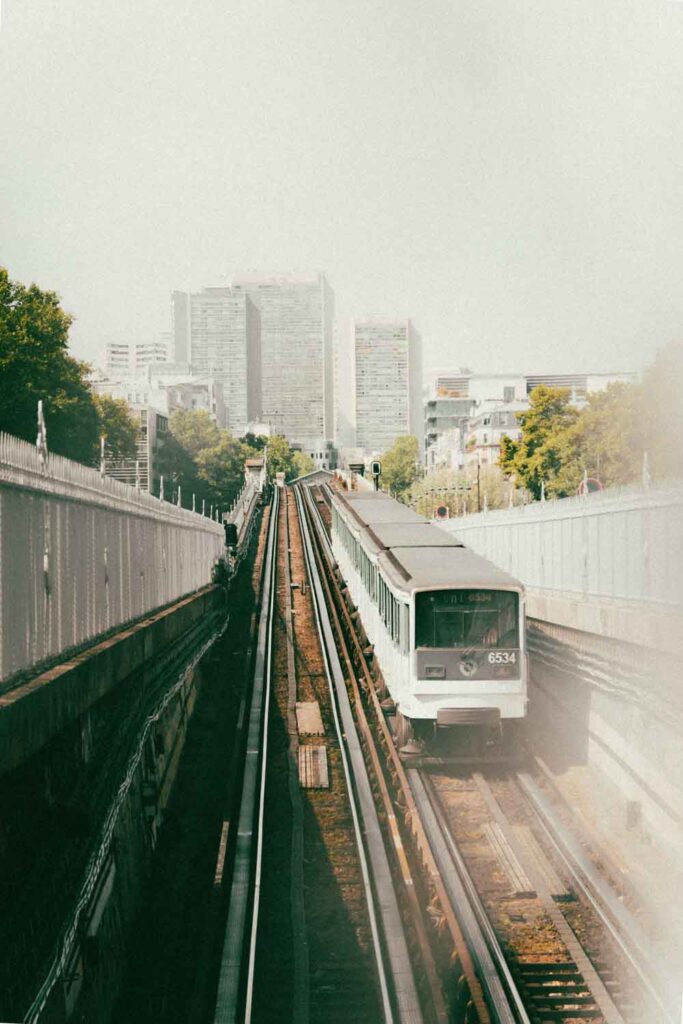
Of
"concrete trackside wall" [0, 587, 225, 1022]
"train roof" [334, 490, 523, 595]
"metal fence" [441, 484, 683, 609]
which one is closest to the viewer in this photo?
"concrete trackside wall" [0, 587, 225, 1022]

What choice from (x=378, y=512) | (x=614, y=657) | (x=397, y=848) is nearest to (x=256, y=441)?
(x=378, y=512)

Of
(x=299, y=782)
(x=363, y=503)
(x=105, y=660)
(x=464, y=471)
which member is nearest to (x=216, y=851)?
(x=299, y=782)

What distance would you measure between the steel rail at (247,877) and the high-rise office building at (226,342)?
392 centimetres

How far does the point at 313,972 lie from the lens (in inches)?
266

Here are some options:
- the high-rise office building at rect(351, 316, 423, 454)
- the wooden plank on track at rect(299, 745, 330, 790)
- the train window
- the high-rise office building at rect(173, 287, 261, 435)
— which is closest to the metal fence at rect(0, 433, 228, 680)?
the high-rise office building at rect(173, 287, 261, 435)

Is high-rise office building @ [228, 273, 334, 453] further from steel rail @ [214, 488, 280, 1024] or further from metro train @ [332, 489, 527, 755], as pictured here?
steel rail @ [214, 488, 280, 1024]

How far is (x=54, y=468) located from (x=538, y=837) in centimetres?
594

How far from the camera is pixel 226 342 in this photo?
10.1 meters

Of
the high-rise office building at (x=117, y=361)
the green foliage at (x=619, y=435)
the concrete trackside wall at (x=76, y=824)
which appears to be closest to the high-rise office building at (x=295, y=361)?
the high-rise office building at (x=117, y=361)

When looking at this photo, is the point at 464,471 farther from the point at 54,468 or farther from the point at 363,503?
the point at 54,468

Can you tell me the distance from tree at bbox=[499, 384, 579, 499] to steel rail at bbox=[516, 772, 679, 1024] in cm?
1101

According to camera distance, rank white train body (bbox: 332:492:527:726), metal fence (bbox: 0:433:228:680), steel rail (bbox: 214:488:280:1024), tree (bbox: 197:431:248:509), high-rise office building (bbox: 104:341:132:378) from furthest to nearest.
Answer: tree (bbox: 197:431:248:509)
white train body (bbox: 332:492:527:726)
high-rise office building (bbox: 104:341:132:378)
steel rail (bbox: 214:488:280:1024)
metal fence (bbox: 0:433:228:680)

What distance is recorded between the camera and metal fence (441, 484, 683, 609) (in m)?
6.98

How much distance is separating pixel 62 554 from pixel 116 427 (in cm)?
565
